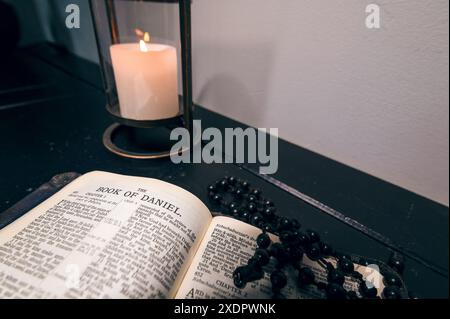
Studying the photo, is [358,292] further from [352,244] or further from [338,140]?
[338,140]

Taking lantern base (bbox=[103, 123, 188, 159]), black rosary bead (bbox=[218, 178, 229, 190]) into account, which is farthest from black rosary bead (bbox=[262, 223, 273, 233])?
lantern base (bbox=[103, 123, 188, 159])

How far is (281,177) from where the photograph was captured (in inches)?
19.3

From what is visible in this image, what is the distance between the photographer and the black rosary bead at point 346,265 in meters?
0.31

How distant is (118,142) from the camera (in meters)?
0.55

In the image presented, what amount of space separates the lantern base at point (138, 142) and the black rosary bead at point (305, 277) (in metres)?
0.30

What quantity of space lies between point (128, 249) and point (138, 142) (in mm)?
297

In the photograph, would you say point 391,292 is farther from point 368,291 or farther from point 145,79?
point 145,79

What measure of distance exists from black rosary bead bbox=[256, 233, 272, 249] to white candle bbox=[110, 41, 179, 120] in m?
0.28

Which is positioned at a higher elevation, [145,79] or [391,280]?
[145,79]

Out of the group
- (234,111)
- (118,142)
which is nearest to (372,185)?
(234,111)

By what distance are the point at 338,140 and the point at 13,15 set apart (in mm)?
1159

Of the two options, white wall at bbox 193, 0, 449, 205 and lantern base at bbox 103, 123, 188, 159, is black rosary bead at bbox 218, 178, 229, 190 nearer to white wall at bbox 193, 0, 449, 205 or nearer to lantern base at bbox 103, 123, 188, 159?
lantern base at bbox 103, 123, 188, 159

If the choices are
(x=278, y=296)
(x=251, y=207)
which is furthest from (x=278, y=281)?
(x=251, y=207)

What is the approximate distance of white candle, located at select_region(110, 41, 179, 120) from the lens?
1.47ft
